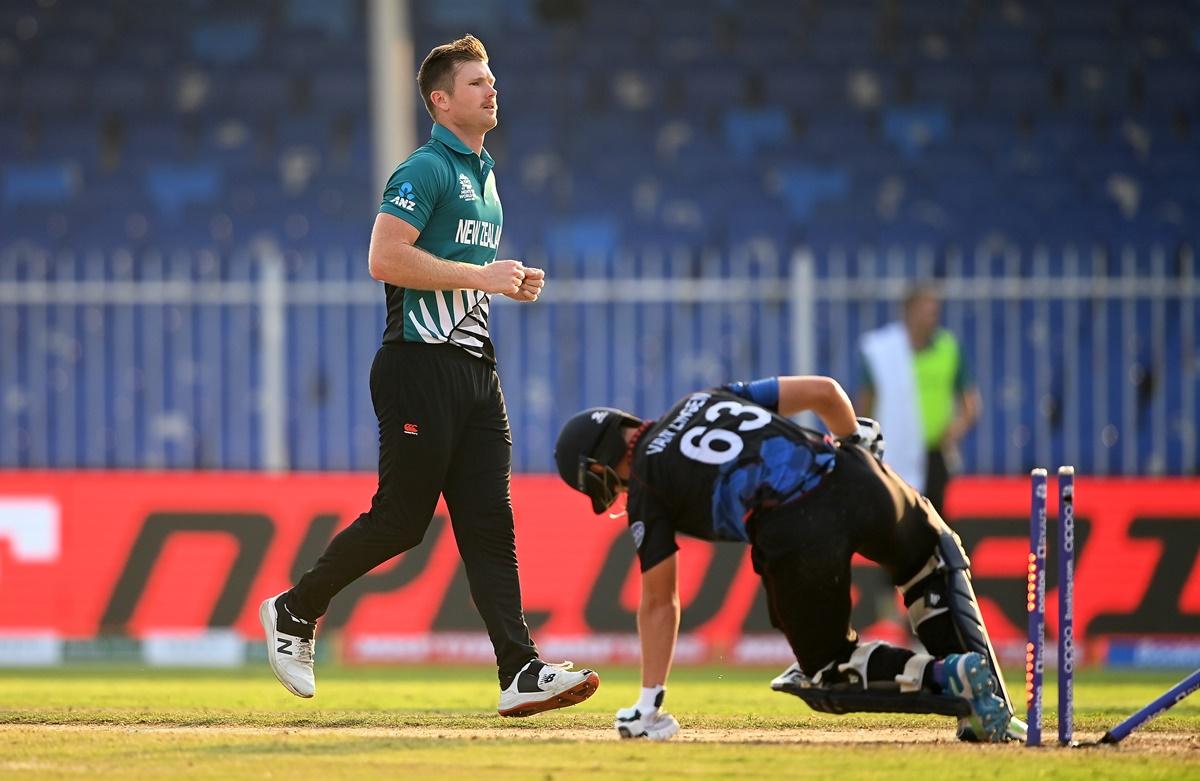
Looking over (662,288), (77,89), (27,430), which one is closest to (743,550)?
(662,288)

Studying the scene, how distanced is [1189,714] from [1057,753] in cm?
197

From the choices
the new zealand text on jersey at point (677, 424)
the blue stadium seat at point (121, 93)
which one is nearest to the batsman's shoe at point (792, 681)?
the new zealand text on jersey at point (677, 424)

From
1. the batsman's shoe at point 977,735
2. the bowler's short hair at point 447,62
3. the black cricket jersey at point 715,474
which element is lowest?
the batsman's shoe at point 977,735

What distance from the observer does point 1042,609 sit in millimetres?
5586

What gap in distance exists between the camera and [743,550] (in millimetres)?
10266

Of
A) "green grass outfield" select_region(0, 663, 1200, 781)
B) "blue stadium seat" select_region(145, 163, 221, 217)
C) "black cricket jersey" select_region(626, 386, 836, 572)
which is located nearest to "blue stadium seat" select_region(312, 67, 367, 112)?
"blue stadium seat" select_region(145, 163, 221, 217)

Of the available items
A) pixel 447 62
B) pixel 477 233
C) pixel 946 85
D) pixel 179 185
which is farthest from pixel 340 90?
pixel 477 233

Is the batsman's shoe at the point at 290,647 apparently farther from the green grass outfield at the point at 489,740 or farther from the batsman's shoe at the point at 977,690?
the batsman's shoe at the point at 977,690

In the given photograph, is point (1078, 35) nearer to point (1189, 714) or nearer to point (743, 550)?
point (743, 550)

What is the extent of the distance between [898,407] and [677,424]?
15.4 feet

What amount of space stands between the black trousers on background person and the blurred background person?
4.28 metres

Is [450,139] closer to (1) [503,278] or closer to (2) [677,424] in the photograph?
(1) [503,278]

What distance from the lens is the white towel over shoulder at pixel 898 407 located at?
10297 millimetres

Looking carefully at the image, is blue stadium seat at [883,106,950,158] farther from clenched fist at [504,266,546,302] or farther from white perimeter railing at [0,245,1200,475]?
clenched fist at [504,266,546,302]
